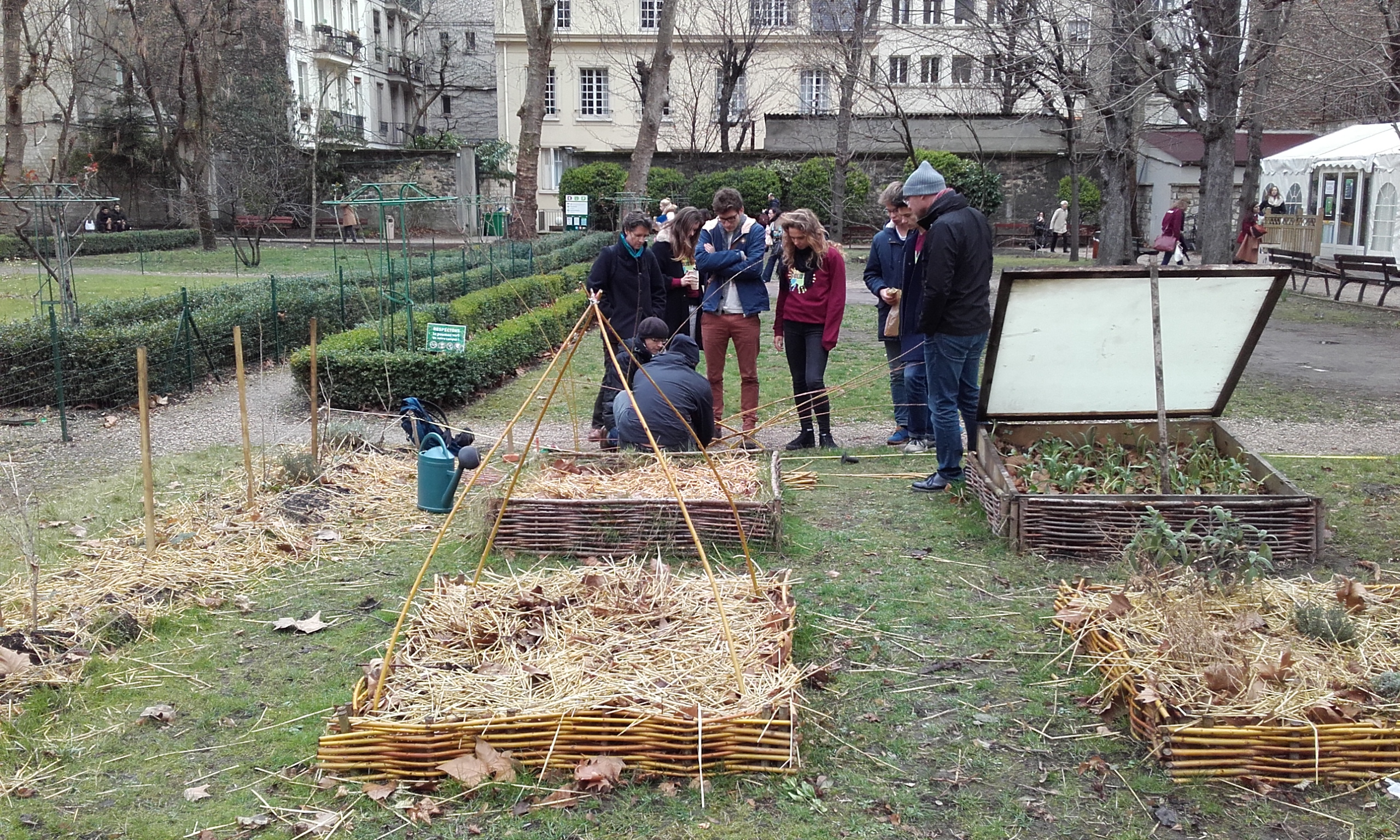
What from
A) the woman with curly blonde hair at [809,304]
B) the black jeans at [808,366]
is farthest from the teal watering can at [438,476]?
the black jeans at [808,366]

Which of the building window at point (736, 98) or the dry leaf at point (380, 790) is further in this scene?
the building window at point (736, 98)

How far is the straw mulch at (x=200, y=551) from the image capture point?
15.8 feet

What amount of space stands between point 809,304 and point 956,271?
1.60 metres

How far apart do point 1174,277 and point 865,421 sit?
358 centimetres

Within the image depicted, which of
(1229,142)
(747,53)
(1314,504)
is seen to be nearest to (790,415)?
(1314,504)

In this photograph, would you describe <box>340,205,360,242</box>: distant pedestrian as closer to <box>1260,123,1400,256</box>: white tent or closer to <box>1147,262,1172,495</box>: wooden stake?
<box>1260,123,1400,256</box>: white tent

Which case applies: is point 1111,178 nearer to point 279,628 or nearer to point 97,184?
point 279,628

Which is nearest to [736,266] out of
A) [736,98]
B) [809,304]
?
[809,304]

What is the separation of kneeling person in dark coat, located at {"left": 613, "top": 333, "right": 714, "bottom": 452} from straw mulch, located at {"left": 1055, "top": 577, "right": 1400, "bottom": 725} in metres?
2.50

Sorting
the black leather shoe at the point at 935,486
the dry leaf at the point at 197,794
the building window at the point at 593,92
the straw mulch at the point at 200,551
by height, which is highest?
the building window at the point at 593,92

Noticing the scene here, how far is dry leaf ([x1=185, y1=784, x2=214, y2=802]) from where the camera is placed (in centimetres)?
355

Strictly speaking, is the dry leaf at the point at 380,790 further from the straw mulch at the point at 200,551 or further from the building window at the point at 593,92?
the building window at the point at 593,92

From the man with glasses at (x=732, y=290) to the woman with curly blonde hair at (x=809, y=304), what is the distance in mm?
200

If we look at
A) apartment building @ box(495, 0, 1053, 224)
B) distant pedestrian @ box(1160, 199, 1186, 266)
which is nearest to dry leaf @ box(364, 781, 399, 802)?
apartment building @ box(495, 0, 1053, 224)
